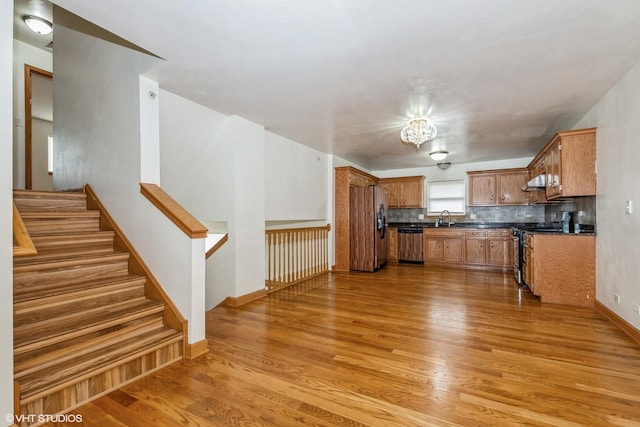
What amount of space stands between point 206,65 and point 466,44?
2.14 metres

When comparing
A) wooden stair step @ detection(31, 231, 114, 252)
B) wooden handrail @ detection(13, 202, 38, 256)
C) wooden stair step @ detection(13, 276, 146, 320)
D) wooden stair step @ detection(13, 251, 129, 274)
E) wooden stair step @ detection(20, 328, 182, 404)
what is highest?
wooden handrail @ detection(13, 202, 38, 256)

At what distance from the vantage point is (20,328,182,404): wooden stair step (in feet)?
5.47

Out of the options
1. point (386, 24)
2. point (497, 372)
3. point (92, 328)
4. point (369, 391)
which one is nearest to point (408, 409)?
point (369, 391)

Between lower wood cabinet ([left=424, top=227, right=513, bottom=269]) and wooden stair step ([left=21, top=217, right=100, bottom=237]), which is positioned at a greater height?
wooden stair step ([left=21, top=217, right=100, bottom=237])

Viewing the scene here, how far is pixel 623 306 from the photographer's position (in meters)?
2.90

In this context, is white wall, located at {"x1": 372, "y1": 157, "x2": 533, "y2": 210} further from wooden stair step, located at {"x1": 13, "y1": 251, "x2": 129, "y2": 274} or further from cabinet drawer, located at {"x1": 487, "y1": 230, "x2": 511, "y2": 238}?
wooden stair step, located at {"x1": 13, "y1": 251, "x2": 129, "y2": 274}

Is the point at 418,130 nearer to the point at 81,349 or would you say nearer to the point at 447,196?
the point at 81,349

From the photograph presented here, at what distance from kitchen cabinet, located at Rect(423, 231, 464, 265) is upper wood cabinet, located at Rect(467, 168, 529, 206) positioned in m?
0.97

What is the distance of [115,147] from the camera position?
3.04 meters

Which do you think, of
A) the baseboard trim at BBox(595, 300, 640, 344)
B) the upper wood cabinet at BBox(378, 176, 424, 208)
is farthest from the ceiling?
the upper wood cabinet at BBox(378, 176, 424, 208)

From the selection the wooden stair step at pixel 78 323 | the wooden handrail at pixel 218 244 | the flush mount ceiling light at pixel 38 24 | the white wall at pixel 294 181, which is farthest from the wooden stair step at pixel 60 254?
the flush mount ceiling light at pixel 38 24

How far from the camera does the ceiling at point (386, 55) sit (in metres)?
1.88

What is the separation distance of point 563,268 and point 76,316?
518 cm

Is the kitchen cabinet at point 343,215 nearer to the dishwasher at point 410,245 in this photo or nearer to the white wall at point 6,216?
the dishwasher at point 410,245
